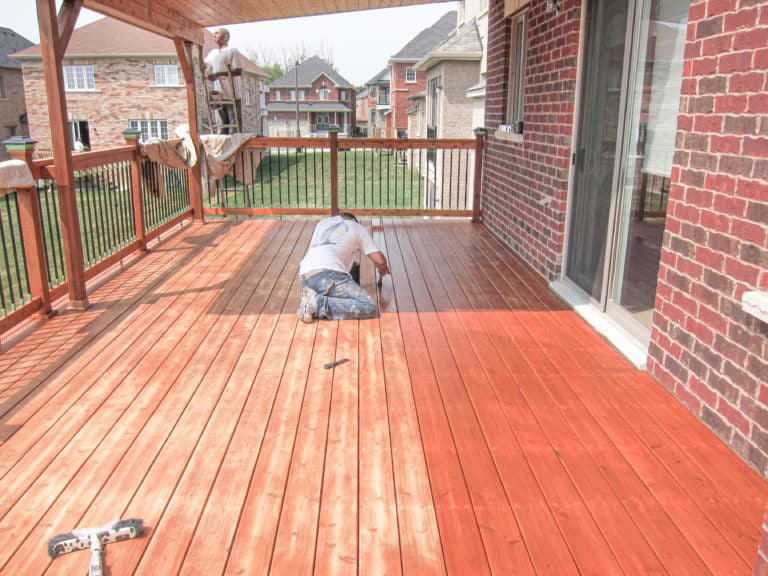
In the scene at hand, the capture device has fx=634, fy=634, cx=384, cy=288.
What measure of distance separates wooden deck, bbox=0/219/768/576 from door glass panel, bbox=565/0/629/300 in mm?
477

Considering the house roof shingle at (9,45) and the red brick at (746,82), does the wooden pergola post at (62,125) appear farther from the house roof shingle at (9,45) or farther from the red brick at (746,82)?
the house roof shingle at (9,45)

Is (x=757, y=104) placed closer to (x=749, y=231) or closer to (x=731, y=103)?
(x=731, y=103)

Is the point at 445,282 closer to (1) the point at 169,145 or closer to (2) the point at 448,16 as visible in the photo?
(1) the point at 169,145

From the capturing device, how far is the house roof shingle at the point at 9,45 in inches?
1106

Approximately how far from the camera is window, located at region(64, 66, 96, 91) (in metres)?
23.8

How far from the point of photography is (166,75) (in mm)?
23766

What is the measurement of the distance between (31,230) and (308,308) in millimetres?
1878

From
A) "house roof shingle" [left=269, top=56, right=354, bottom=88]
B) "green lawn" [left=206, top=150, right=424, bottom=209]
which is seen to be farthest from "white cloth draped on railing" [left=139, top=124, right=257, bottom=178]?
"house roof shingle" [left=269, top=56, right=354, bottom=88]

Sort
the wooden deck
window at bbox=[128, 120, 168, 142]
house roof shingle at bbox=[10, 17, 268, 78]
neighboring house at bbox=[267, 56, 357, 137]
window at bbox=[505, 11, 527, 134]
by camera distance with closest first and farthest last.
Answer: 1. the wooden deck
2. window at bbox=[505, 11, 527, 134]
3. house roof shingle at bbox=[10, 17, 268, 78]
4. window at bbox=[128, 120, 168, 142]
5. neighboring house at bbox=[267, 56, 357, 137]

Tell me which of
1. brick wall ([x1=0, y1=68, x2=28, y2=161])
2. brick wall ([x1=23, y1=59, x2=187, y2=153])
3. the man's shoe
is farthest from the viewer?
brick wall ([x1=0, y1=68, x2=28, y2=161])

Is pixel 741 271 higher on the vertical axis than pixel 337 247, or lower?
higher

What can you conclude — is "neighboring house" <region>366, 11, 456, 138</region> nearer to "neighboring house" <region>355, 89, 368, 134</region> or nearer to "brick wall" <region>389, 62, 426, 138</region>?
"brick wall" <region>389, 62, 426, 138</region>

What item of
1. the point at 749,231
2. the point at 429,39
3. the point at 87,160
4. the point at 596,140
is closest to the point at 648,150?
the point at 596,140

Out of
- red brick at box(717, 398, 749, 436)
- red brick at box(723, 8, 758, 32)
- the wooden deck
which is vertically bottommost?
the wooden deck
